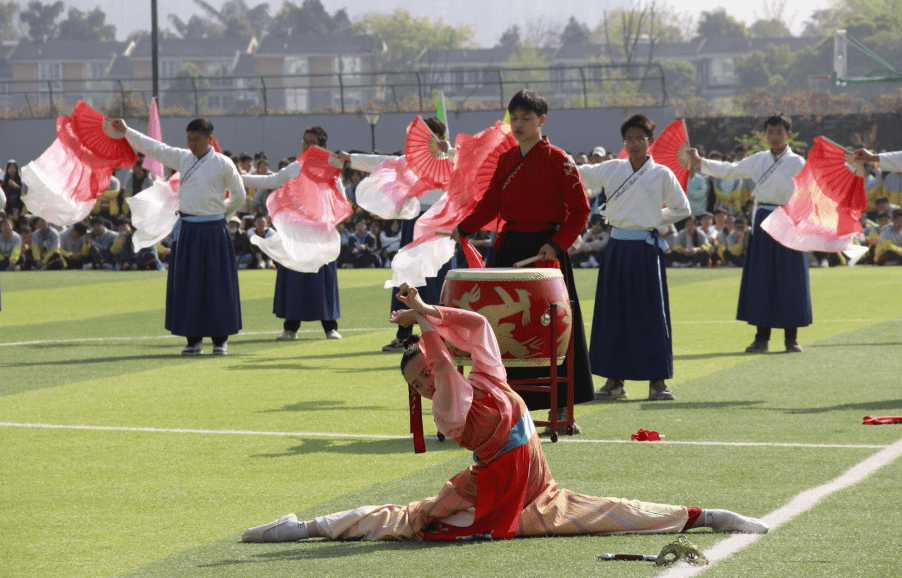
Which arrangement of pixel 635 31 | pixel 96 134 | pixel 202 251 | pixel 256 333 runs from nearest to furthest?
pixel 96 134 < pixel 202 251 < pixel 256 333 < pixel 635 31

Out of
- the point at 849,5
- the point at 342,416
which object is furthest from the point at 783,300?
the point at 849,5

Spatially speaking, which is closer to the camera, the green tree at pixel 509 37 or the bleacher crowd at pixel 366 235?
the bleacher crowd at pixel 366 235

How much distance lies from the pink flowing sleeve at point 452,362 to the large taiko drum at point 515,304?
818 mm

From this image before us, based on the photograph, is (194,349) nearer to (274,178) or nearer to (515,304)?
(274,178)

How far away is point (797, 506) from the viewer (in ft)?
18.8

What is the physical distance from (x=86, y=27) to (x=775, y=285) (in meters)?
141

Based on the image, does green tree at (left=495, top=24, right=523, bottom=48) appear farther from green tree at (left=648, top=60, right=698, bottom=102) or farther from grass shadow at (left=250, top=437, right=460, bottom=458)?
grass shadow at (left=250, top=437, right=460, bottom=458)

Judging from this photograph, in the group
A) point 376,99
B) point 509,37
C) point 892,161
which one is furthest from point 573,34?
point 892,161

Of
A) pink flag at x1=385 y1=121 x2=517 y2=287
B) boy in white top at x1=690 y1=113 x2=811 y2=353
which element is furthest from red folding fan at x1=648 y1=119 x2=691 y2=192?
pink flag at x1=385 y1=121 x2=517 y2=287

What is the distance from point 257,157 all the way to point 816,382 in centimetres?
1811

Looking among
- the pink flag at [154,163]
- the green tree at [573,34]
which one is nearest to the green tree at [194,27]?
the green tree at [573,34]

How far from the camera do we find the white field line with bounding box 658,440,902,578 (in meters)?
4.75

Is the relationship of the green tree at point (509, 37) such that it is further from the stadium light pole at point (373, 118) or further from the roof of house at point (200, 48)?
Answer: the stadium light pole at point (373, 118)

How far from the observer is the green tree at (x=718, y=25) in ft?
451
